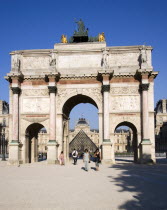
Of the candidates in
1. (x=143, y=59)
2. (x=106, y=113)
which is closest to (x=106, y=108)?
(x=106, y=113)

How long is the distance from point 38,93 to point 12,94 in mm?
2466

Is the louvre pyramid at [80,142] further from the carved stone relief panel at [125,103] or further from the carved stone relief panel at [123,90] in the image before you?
the carved stone relief panel at [123,90]

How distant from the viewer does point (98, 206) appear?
823 cm

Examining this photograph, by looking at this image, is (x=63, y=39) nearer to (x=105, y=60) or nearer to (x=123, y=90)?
(x=105, y=60)

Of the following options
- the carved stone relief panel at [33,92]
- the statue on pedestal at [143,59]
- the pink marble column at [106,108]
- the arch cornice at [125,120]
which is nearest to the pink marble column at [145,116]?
the arch cornice at [125,120]

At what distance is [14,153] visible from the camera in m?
26.2

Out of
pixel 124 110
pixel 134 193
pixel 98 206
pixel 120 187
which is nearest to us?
pixel 98 206

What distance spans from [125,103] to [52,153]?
26.0 feet

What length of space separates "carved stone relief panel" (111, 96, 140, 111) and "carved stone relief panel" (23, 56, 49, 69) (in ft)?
23.7

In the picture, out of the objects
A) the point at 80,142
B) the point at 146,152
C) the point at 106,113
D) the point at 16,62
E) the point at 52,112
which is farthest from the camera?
the point at 80,142

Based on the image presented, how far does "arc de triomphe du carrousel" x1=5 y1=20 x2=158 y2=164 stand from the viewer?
26.4m

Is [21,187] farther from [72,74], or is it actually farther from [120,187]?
[72,74]

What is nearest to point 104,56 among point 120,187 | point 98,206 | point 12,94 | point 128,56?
point 128,56

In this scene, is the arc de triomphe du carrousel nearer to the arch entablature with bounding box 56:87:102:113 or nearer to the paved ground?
the arch entablature with bounding box 56:87:102:113
